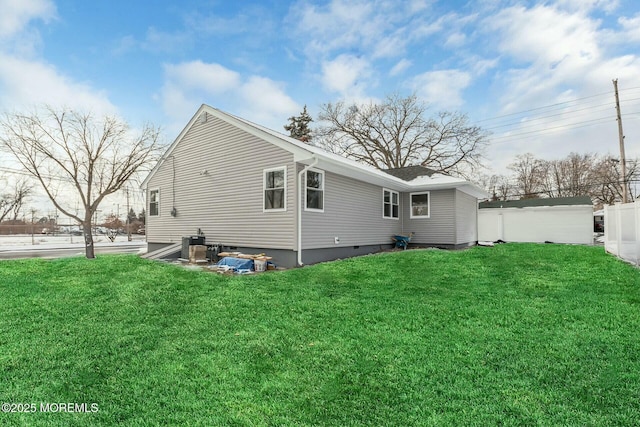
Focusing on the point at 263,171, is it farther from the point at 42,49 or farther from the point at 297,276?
the point at 42,49

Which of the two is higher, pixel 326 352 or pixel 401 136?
pixel 401 136

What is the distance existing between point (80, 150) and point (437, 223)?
47.2 ft

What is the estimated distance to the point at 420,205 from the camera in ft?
48.2

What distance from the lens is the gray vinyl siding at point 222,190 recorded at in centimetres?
971

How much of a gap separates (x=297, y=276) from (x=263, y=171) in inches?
153

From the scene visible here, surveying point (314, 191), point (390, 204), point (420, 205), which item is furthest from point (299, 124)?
point (314, 191)

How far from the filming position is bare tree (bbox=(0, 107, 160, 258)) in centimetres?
1200

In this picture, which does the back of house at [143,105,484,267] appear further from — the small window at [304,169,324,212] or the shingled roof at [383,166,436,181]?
Result: the shingled roof at [383,166,436,181]

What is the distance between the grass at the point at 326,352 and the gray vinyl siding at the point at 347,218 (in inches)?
136

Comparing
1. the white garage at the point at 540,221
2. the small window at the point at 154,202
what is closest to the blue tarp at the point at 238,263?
the small window at the point at 154,202

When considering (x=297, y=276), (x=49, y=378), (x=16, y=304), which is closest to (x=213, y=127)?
(x=297, y=276)

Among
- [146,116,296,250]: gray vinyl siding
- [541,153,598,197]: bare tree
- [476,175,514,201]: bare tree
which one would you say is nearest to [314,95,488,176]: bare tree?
[476,175,514,201]: bare tree

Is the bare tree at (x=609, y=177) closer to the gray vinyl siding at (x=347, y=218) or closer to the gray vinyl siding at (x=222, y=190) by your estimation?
the gray vinyl siding at (x=347, y=218)

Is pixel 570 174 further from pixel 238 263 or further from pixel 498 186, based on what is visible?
pixel 238 263
